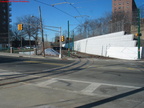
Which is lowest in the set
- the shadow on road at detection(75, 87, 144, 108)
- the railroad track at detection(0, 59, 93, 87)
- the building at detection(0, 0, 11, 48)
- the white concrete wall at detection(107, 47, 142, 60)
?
the shadow on road at detection(75, 87, 144, 108)

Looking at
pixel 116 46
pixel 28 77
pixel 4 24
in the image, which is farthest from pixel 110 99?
pixel 4 24

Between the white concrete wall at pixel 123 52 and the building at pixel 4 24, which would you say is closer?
the white concrete wall at pixel 123 52

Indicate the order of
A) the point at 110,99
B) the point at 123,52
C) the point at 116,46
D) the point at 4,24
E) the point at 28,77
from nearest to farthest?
1. the point at 110,99
2. the point at 28,77
3. the point at 123,52
4. the point at 116,46
5. the point at 4,24

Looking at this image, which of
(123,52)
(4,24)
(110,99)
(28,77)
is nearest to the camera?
(110,99)

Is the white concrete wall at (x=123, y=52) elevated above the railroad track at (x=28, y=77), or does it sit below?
above

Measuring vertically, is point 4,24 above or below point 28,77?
above

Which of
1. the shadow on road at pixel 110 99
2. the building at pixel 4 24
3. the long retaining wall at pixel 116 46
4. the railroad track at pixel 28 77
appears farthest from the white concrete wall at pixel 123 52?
the building at pixel 4 24

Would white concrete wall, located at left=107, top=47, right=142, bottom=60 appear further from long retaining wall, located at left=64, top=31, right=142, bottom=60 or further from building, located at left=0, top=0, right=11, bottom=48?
building, located at left=0, top=0, right=11, bottom=48

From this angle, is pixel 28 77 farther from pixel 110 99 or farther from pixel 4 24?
pixel 4 24

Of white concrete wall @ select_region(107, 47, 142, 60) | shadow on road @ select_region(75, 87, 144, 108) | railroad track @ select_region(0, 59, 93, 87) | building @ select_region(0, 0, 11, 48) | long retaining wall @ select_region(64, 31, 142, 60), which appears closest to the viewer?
shadow on road @ select_region(75, 87, 144, 108)

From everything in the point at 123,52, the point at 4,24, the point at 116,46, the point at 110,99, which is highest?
the point at 4,24

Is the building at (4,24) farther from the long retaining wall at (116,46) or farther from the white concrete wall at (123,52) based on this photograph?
the white concrete wall at (123,52)

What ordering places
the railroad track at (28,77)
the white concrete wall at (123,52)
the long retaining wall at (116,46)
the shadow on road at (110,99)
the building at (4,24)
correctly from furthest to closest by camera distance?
the building at (4,24) < the long retaining wall at (116,46) < the white concrete wall at (123,52) < the railroad track at (28,77) < the shadow on road at (110,99)

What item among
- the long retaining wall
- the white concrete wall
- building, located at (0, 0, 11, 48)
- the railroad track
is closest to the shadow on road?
the railroad track
